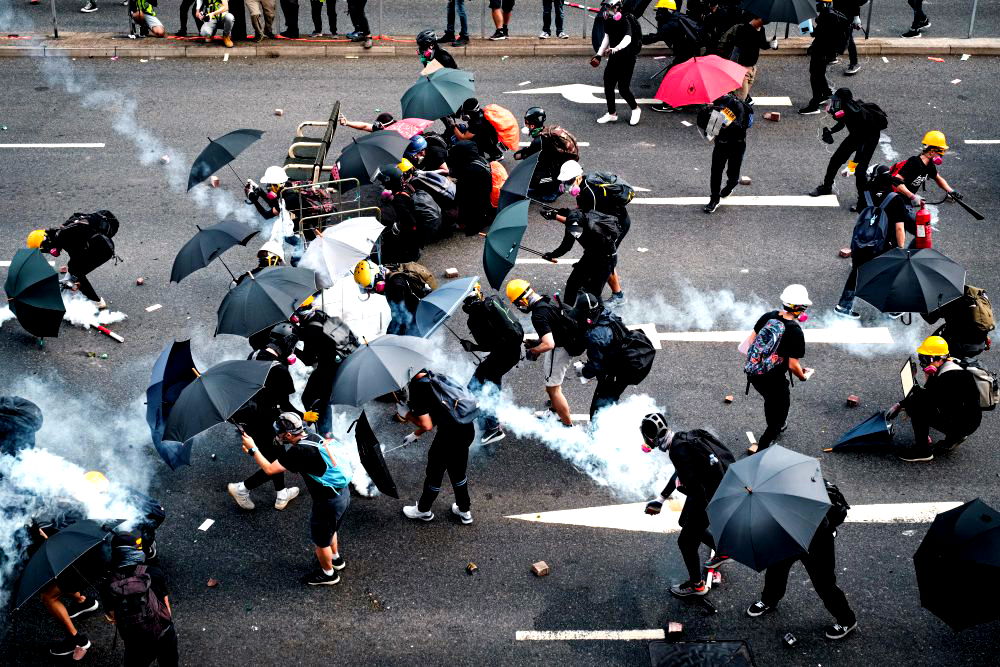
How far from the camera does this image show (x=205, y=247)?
1060cm

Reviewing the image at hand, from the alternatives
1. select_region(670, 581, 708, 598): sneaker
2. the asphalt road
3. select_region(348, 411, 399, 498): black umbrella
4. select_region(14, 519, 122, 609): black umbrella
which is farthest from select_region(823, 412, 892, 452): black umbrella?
select_region(14, 519, 122, 609): black umbrella

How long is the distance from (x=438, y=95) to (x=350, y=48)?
532 cm

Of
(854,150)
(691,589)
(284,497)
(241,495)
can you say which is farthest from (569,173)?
(691,589)

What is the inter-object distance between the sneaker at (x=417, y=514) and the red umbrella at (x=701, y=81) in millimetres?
6541

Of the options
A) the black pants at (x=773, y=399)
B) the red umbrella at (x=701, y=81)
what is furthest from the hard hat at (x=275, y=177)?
the black pants at (x=773, y=399)

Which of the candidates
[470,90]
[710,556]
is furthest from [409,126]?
[710,556]

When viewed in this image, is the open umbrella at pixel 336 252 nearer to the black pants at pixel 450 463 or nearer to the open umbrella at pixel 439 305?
the open umbrella at pixel 439 305

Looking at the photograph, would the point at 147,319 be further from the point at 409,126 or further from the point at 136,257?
the point at 409,126

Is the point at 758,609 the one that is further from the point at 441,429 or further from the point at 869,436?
the point at 441,429

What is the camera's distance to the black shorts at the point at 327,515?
8.16m

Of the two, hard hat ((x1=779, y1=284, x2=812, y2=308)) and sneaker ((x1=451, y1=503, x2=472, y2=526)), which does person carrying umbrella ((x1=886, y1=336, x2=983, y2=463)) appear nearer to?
hard hat ((x1=779, y1=284, x2=812, y2=308))

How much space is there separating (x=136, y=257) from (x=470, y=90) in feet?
15.7

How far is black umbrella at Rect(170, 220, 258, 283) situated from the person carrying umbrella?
661 cm

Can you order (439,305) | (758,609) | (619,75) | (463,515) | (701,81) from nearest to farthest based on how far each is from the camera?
(758,609)
(463,515)
(439,305)
(701,81)
(619,75)
